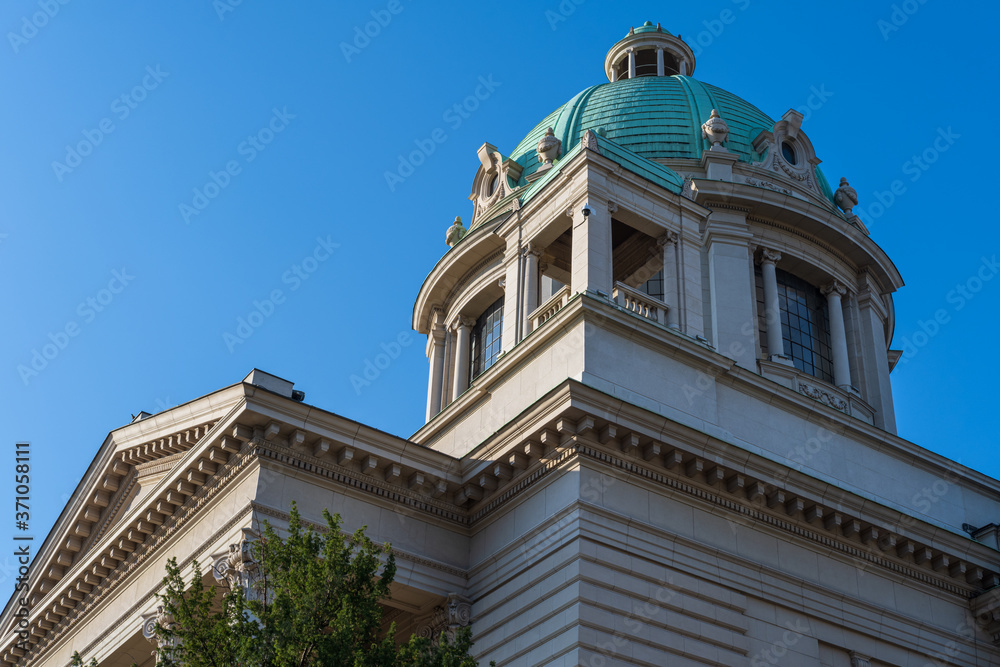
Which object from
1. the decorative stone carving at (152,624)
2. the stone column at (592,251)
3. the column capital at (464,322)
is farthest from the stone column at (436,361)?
the decorative stone carving at (152,624)

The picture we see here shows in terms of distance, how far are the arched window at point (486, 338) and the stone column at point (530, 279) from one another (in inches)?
237

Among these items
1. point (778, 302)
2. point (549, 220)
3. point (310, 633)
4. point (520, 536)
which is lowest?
point (310, 633)

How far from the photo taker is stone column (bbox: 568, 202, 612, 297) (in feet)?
77.8

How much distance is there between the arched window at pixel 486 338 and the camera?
3381cm

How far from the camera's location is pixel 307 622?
15711mm

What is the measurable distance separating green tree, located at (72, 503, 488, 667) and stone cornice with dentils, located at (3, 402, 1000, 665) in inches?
150

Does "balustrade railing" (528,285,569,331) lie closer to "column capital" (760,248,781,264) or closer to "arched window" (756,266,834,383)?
"arched window" (756,266,834,383)

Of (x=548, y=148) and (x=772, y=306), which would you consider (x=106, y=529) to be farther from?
(x=772, y=306)

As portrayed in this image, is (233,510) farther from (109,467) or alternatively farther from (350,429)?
(109,467)

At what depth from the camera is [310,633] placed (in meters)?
15.7

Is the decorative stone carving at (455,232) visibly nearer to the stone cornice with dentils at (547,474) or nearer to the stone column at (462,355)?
the stone column at (462,355)

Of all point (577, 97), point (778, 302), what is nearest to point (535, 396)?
point (778, 302)

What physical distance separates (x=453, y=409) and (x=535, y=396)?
3093mm

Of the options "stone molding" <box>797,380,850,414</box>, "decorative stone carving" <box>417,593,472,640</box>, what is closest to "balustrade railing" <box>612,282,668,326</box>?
"decorative stone carving" <box>417,593,472,640</box>
